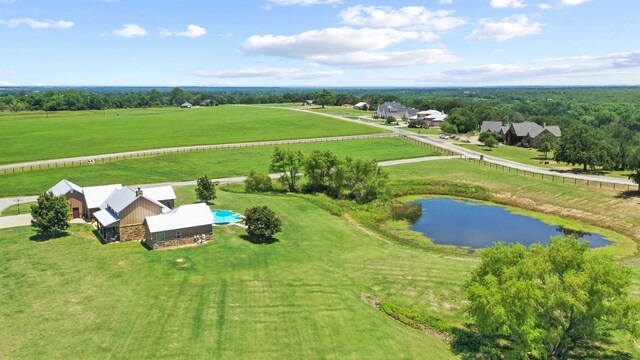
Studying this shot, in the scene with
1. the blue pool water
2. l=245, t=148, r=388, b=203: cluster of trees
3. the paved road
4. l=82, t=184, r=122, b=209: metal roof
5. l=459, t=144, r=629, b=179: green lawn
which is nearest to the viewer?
l=82, t=184, r=122, b=209: metal roof

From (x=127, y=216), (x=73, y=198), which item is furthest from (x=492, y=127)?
(x=73, y=198)

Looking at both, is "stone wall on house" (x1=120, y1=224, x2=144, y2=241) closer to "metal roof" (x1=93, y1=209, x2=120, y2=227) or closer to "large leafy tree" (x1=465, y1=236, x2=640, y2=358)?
"metal roof" (x1=93, y1=209, x2=120, y2=227)

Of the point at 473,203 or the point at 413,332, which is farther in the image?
the point at 473,203

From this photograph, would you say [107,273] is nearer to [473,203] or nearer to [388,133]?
[473,203]

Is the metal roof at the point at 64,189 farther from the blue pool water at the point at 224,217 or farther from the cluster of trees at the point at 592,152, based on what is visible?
the cluster of trees at the point at 592,152

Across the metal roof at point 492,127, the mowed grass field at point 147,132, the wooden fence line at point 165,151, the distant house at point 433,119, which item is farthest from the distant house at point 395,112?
the wooden fence line at point 165,151

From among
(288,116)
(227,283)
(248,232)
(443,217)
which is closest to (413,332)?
(227,283)

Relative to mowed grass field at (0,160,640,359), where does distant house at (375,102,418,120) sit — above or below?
above

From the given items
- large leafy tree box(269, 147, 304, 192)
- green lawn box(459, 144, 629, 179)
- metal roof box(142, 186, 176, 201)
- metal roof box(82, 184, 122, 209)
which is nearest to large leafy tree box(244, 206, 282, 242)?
metal roof box(142, 186, 176, 201)
